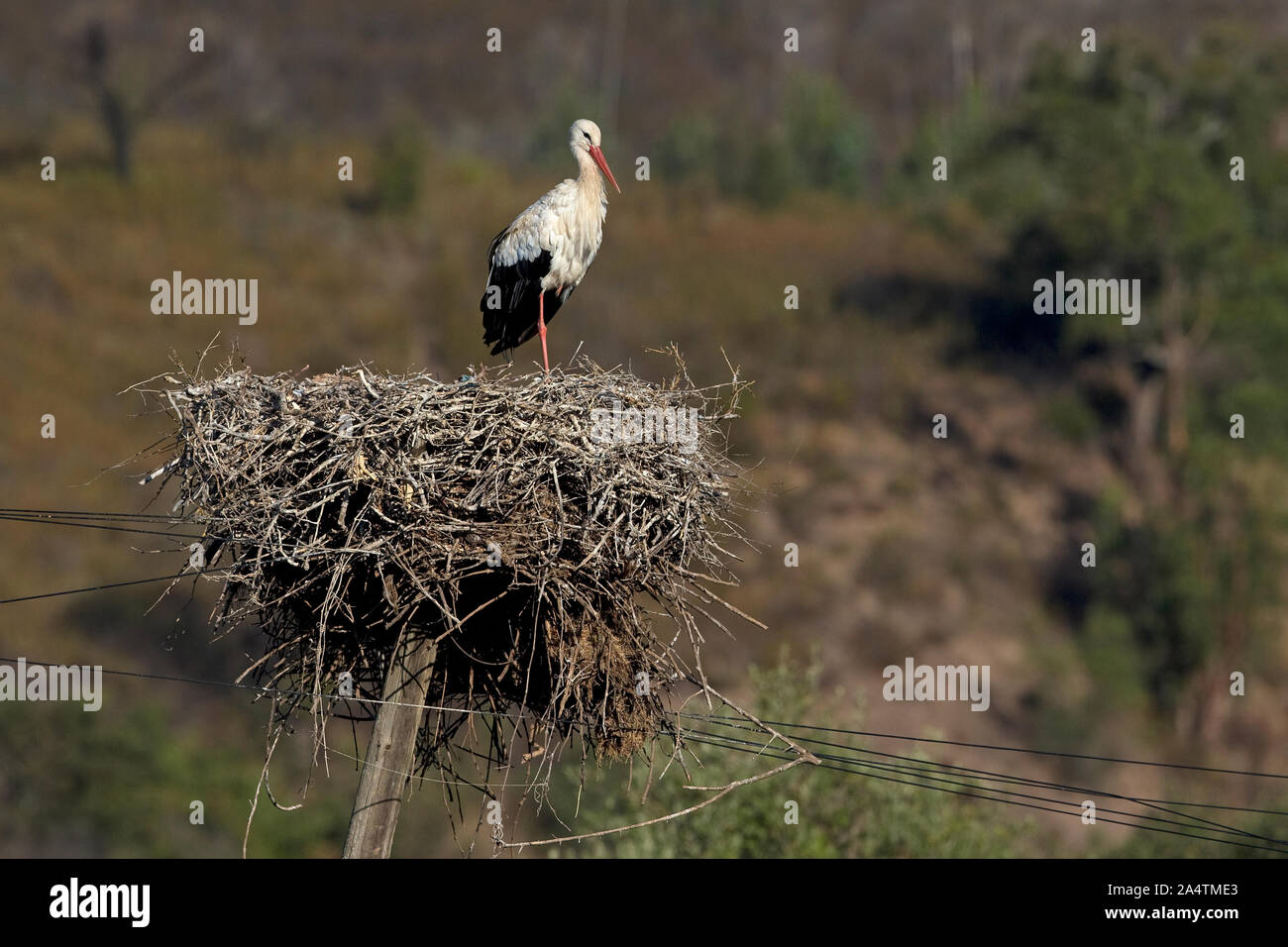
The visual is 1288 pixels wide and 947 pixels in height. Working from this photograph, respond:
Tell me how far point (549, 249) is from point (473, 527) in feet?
13.4

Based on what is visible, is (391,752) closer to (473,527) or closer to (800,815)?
(473,527)

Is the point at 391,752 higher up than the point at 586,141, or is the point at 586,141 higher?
the point at 586,141

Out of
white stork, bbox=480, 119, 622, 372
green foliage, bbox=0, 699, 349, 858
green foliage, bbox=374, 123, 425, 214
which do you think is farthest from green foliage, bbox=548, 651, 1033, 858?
green foliage, bbox=374, 123, 425, 214

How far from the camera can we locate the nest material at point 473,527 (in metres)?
9.41

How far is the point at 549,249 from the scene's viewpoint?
42.2 feet

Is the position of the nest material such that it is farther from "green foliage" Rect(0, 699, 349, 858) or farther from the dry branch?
"green foliage" Rect(0, 699, 349, 858)

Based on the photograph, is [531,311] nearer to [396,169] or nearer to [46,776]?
[46,776]

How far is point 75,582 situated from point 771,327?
22335 mm

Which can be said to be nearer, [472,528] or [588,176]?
[472,528]

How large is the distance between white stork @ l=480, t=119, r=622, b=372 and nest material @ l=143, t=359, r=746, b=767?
266 centimetres

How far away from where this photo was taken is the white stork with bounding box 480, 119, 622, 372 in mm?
12883

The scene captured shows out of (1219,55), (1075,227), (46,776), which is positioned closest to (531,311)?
(46,776)

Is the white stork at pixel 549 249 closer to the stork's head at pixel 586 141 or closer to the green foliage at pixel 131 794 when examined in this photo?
the stork's head at pixel 586 141

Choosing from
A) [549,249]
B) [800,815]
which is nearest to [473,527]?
[549,249]
